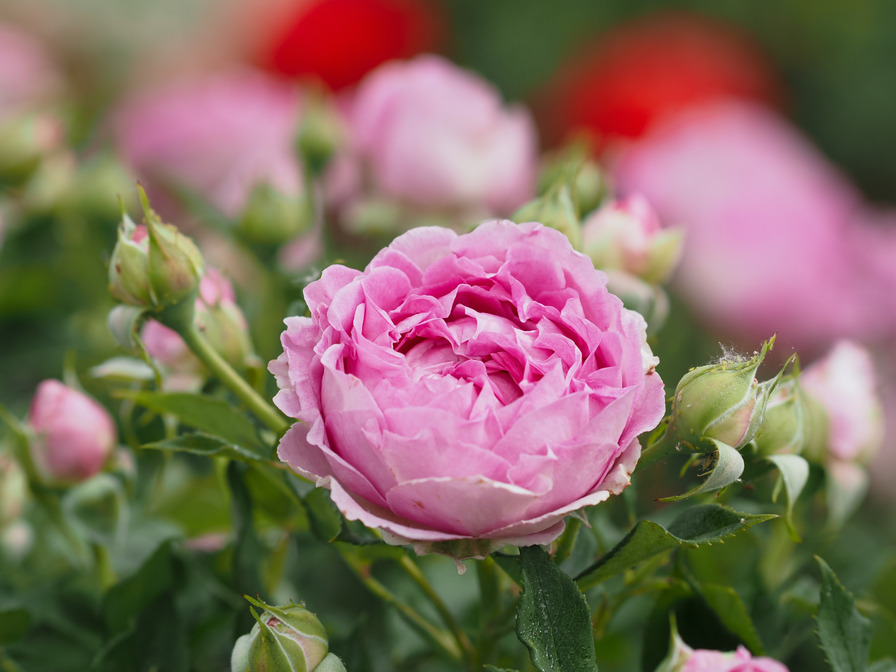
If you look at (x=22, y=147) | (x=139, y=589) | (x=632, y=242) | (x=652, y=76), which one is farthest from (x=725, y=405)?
(x=652, y=76)

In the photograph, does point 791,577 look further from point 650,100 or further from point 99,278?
point 650,100

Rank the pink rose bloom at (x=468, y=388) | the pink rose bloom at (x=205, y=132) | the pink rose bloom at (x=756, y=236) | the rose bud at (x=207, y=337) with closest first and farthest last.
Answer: the pink rose bloom at (x=468, y=388) < the rose bud at (x=207, y=337) < the pink rose bloom at (x=756, y=236) < the pink rose bloom at (x=205, y=132)

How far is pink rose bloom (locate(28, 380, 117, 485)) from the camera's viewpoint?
0.39 m

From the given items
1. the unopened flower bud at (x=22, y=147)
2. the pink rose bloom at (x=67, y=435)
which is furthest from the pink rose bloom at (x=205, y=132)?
the pink rose bloom at (x=67, y=435)

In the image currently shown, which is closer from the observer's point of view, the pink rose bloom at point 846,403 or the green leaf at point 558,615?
the green leaf at point 558,615

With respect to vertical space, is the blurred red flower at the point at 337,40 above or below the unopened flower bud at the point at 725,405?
below

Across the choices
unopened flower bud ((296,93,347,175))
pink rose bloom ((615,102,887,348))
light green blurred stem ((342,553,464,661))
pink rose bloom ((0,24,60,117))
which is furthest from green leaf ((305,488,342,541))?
pink rose bloom ((0,24,60,117))

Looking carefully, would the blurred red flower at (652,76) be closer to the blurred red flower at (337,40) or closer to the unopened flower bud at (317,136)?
the blurred red flower at (337,40)

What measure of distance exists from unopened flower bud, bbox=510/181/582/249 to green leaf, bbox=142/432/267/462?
0.12 m

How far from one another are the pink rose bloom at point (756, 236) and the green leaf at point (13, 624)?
0.60 m

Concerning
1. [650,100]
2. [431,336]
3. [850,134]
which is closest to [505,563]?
[431,336]

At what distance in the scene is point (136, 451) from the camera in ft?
1.41

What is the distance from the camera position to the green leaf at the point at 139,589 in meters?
0.37

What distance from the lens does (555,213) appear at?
337 millimetres
